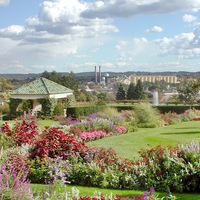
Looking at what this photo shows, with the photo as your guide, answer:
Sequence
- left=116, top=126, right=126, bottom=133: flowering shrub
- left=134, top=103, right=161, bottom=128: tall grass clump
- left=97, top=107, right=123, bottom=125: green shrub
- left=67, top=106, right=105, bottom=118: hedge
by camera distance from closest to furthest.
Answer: left=116, top=126, right=126, bottom=133: flowering shrub → left=97, top=107, right=123, bottom=125: green shrub → left=134, top=103, right=161, bottom=128: tall grass clump → left=67, top=106, right=105, bottom=118: hedge

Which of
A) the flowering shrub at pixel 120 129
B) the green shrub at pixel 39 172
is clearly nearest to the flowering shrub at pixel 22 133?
the green shrub at pixel 39 172

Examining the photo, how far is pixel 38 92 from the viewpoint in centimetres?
2814

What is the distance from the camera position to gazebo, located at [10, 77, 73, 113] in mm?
27977

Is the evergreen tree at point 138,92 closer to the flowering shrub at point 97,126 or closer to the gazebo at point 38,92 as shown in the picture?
the gazebo at point 38,92

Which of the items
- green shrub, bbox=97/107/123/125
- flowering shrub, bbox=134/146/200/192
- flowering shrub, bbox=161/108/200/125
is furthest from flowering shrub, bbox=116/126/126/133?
flowering shrub, bbox=134/146/200/192

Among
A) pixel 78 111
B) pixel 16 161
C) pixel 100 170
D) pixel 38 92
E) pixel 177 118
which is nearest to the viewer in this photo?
pixel 100 170

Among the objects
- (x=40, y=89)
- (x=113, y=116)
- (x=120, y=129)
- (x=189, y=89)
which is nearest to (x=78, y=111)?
(x=40, y=89)

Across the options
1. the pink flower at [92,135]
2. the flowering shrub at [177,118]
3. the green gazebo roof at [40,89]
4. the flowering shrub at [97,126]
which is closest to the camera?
the pink flower at [92,135]

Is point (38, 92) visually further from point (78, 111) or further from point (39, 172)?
point (39, 172)

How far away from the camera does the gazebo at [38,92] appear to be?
28.0 m

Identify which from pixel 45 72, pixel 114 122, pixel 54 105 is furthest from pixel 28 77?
pixel 114 122

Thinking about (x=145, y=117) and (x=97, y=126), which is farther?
(x=145, y=117)

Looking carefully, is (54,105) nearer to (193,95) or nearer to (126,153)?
(193,95)

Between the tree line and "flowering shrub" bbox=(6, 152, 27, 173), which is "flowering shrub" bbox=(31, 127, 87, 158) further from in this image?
the tree line
